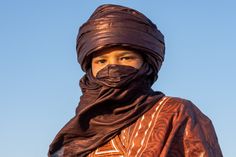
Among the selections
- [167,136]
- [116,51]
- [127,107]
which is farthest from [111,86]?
[167,136]

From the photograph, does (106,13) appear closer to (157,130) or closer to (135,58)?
(135,58)

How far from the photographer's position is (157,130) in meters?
4.54

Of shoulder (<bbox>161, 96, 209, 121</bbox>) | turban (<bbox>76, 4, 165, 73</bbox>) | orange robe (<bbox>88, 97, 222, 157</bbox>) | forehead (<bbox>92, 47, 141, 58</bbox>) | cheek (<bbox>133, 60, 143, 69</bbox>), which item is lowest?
orange robe (<bbox>88, 97, 222, 157</bbox>)

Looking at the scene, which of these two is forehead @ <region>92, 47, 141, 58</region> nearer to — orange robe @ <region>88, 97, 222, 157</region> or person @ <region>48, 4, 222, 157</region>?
person @ <region>48, 4, 222, 157</region>

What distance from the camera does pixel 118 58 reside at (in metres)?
4.79

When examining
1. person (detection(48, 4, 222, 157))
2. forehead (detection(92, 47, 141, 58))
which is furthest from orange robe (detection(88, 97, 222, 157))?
forehead (detection(92, 47, 141, 58))

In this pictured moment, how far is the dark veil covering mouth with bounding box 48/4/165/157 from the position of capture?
15.2 ft

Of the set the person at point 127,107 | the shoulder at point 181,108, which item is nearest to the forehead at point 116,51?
the person at point 127,107

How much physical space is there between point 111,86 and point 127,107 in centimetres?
18

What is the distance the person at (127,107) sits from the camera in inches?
179

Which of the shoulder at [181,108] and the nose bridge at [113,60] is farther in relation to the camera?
the nose bridge at [113,60]

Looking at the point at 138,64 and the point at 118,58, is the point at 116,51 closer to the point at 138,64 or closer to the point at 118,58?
the point at 118,58

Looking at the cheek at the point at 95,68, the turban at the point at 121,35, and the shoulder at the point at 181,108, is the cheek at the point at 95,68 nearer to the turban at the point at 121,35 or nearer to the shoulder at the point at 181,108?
the turban at the point at 121,35

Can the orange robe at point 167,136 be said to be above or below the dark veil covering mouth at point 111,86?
below
